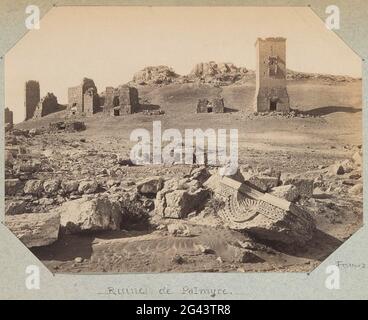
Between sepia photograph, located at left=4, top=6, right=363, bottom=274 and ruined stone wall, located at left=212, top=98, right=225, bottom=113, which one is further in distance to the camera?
ruined stone wall, located at left=212, top=98, right=225, bottom=113

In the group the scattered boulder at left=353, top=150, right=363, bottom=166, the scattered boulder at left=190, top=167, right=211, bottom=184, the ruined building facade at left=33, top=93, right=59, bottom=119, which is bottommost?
the scattered boulder at left=190, top=167, right=211, bottom=184

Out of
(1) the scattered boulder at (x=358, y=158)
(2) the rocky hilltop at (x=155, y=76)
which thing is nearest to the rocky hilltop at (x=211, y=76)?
(2) the rocky hilltop at (x=155, y=76)

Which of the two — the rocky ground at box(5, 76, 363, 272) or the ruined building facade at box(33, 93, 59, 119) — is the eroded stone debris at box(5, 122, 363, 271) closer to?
the rocky ground at box(5, 76, 363, 272)

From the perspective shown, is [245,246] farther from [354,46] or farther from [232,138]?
[354,46]

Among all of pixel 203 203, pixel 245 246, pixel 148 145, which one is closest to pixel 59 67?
pixel 148 145

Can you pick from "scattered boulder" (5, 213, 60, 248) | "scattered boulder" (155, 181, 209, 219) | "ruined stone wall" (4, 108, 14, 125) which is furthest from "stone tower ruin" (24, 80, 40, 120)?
"scattered boulder" (155, 181, 209, 219)

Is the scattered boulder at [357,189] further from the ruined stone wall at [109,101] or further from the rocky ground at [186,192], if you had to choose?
the ruined stone wall at [109,101]
